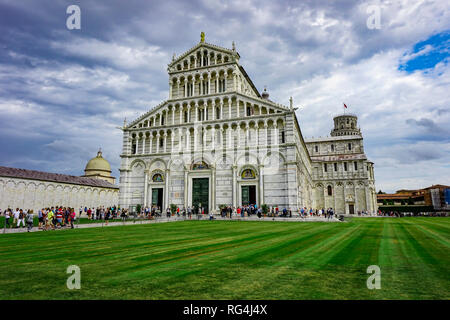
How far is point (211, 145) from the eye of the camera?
3644cm

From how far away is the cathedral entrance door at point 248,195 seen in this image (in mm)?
34156

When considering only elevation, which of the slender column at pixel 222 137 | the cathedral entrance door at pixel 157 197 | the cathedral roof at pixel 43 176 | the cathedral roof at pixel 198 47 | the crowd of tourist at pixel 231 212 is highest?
the cathedral roof at pixel 198 47

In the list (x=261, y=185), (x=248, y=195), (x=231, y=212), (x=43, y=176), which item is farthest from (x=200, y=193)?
(x=43, y=176)

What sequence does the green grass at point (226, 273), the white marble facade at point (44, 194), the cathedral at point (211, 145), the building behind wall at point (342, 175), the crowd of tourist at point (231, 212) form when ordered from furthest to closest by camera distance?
the building behind wall at point (342, 175), the white marble facade at point (44, 194), the cathedral at point (211, 145), the crowd of tourist at point (231, 212), the green grass at point (226, 273)

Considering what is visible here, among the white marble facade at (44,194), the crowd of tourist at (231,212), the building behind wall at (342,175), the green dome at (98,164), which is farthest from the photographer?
the green dome at (98,164)

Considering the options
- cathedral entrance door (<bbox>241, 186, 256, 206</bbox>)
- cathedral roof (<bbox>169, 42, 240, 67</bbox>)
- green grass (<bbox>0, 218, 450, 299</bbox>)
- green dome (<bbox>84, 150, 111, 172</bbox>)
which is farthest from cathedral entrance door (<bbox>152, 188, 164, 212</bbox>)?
green dome (<bbox>84, 150, 111, 172</bbox>)

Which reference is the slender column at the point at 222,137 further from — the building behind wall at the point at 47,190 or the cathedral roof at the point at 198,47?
the building behind wall at the point at 47,190

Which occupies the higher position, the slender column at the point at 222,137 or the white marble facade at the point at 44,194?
the slender column at the point at 222,137

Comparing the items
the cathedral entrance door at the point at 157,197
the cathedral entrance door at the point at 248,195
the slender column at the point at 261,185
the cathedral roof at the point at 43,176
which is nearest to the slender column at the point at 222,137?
the slender column at the point at 261,185

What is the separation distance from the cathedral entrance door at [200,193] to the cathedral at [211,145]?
0.14 meters

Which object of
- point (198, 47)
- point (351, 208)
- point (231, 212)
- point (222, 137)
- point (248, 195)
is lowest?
point (351, 208)

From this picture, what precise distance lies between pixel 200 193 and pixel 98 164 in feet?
161

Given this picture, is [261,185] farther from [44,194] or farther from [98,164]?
[98,164]
